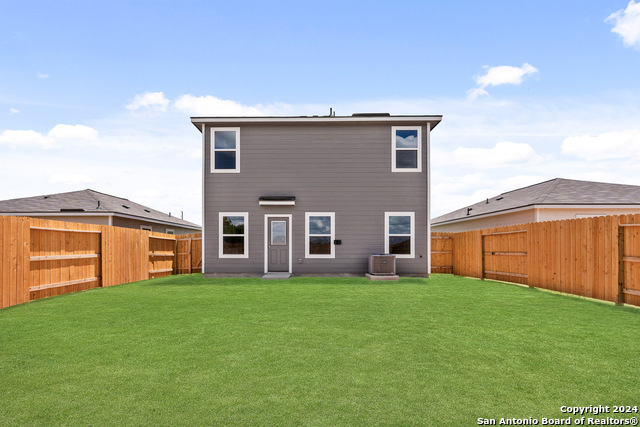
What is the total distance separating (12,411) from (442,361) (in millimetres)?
4324

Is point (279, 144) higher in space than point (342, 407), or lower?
higher

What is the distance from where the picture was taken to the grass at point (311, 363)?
3.40 metres

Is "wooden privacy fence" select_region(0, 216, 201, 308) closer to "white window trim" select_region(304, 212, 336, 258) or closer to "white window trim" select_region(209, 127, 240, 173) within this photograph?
"white window trim" select_region(209, 127, 240, 173)

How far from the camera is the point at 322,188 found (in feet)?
52.7

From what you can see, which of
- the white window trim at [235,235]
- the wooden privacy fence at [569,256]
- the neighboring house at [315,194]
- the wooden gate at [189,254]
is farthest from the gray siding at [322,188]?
the wooden gate at [189,254]

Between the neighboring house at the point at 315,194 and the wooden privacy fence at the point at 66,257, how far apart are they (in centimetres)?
279

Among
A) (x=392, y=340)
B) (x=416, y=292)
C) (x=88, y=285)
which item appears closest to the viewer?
(x=392, y=340)

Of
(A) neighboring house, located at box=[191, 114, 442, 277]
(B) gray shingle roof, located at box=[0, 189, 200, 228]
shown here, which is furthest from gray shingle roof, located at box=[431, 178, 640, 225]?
(B) gray shingle roof, located at box=[0, 189, 200, 228]

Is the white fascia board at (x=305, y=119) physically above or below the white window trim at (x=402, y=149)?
above

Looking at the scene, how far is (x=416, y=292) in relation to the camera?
11.0 metres

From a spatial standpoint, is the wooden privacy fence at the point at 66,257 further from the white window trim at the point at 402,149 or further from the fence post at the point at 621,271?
the fence post at the point at 621,271

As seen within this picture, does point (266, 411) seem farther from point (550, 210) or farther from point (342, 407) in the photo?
point (550, 210)

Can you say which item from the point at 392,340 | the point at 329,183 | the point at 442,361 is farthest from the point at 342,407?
the point at 329,183

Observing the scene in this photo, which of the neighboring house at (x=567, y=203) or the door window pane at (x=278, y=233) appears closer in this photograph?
the door window pane at (x=278, y=233)
